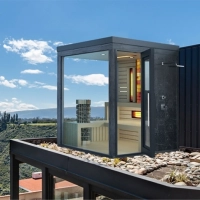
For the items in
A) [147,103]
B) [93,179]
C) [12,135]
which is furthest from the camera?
[12,135]

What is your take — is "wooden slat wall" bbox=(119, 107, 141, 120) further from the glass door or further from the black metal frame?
the black metal frame

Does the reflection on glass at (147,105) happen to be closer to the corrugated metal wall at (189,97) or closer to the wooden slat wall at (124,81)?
the corrugated metal wall at (189,97)

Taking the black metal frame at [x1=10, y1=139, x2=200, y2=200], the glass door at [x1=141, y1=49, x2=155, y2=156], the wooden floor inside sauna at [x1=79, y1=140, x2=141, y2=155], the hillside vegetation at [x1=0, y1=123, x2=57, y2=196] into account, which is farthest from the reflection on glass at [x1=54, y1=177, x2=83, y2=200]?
the hillside vegetation at [x1=0, y1=123, x2=57, y2=196]

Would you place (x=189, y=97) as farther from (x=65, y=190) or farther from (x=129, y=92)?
(x=65, y=190)

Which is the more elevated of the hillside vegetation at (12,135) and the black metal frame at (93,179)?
the black metal frame at (93,179)

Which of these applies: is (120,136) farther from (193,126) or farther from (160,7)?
(160,7)

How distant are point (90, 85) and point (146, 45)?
7.45ft

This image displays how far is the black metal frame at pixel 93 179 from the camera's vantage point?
427 cm

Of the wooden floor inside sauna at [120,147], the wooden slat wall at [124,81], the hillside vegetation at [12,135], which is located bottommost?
the hillside vegetation at [12,135]

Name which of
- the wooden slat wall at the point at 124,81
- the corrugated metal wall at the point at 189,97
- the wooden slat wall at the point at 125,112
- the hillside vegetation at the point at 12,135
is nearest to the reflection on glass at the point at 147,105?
the corrugated metal wall at the point at 189,97

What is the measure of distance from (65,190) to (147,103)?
266 centimetres

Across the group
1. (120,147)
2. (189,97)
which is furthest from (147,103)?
(189,97)

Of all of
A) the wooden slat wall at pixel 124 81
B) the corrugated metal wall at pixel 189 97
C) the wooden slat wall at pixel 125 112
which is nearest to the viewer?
the corrugated metal wall at pixel 189 97

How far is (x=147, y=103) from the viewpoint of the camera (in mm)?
6914
